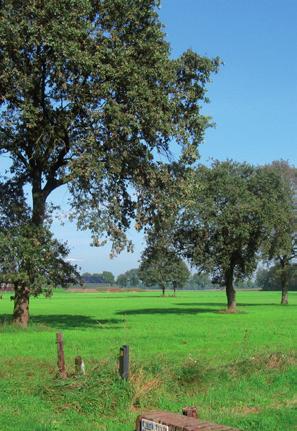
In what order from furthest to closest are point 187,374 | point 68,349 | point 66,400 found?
point 68,349
point 187,374
point 66,400

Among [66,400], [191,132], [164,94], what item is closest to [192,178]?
[191,132]

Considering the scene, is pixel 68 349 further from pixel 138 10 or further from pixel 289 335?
pixel 138 10

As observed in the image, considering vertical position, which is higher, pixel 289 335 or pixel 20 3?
A: pixel 20 3

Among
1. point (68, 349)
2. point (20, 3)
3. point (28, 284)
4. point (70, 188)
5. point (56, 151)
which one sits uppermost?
Result: point (20, 3)

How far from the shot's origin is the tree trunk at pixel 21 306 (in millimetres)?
29141

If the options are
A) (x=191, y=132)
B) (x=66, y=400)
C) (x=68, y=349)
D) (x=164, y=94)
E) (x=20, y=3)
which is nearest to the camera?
(x=66, y=400)

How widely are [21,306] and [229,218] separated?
2071cm

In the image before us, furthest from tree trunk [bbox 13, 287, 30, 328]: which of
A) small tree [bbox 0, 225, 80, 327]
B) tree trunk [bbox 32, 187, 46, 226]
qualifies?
tree trunk [bbox 32, 187, 46, 226]

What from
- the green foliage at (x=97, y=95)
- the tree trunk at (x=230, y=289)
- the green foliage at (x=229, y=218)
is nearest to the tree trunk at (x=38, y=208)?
the green foliage at (x=97, y=95)

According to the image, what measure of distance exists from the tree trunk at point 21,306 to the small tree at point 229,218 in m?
18.7

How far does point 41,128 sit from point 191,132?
727 centimetres

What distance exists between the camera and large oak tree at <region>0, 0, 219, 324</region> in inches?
977

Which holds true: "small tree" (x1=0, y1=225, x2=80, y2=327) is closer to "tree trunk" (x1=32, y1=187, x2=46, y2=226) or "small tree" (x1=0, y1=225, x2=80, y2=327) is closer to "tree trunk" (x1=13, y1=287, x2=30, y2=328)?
"tree trunk" (x1=13, y1=287, x2=30, y2=328)

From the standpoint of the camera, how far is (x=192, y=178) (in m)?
29.6
